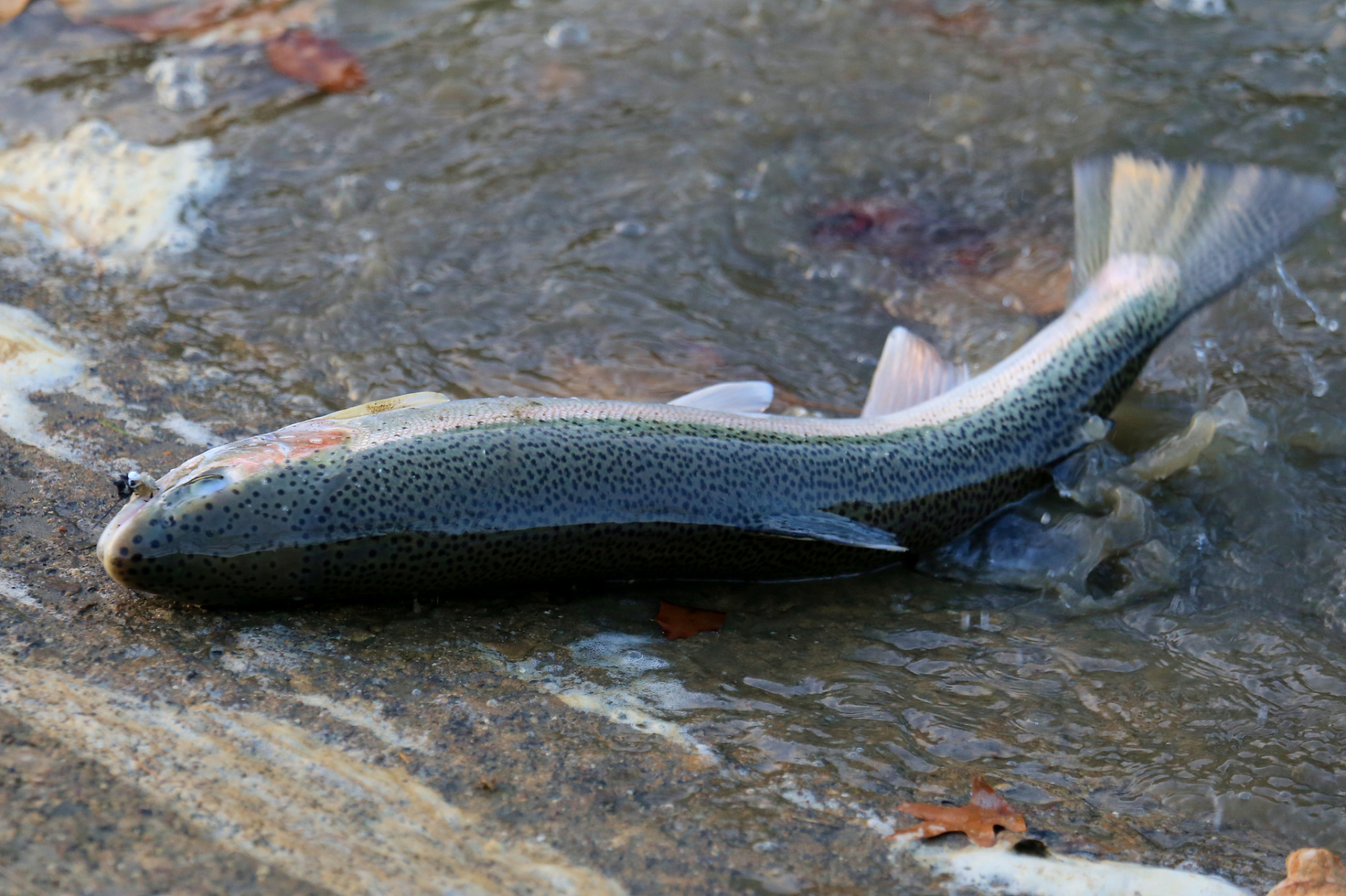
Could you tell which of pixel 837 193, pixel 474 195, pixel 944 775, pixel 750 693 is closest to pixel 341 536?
pixel 750 693

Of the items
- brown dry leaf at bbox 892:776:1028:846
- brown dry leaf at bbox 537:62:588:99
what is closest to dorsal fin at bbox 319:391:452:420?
brown dry leaf at bbox 892:776:1028:846

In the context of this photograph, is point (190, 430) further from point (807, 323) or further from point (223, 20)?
point (223, 20)

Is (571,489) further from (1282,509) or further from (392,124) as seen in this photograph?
(392,124)

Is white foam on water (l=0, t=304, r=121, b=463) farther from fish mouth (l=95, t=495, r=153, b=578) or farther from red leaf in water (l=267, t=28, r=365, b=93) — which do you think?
red leaf in water (l=267, t=28, r=365, b=93)

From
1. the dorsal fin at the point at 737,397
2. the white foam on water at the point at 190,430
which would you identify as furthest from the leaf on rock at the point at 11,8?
the dorsal fin at the point at 737,397

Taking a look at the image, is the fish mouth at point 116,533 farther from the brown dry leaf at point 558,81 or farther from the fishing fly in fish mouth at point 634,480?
the brown dry leaf at point 558,81
